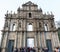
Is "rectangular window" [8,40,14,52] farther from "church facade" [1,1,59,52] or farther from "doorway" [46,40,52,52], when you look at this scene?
"doorway" [46,40,52,52]

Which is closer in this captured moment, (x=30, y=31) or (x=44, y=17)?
(x=30, y=31)

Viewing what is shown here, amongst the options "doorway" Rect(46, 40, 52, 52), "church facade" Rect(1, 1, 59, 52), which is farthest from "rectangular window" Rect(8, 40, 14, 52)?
"doorway" Rect(46, 40, 52, 52)

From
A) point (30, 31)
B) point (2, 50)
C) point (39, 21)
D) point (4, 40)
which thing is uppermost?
point (39, 21)

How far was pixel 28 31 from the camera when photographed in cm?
1956

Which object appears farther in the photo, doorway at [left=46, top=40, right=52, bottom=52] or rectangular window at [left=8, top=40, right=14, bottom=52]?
doorway at [left=46, top=40, right=52, bottom=52]

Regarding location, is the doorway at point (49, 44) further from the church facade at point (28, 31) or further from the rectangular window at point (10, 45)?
the rectangular window at point (10, 45)

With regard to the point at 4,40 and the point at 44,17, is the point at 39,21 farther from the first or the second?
the point at 4,40

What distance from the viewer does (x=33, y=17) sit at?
21547 millimetres

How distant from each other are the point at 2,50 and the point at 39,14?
9.39 m

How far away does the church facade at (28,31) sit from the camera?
60.0 feet

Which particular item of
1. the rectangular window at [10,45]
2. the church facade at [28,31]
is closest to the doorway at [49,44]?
the church facade at [28,31]

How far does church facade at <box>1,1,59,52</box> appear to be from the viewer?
1830 cm

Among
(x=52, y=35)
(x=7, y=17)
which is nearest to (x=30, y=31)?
(x=52, y=35)

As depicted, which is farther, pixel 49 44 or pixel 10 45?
pixel 49 44
